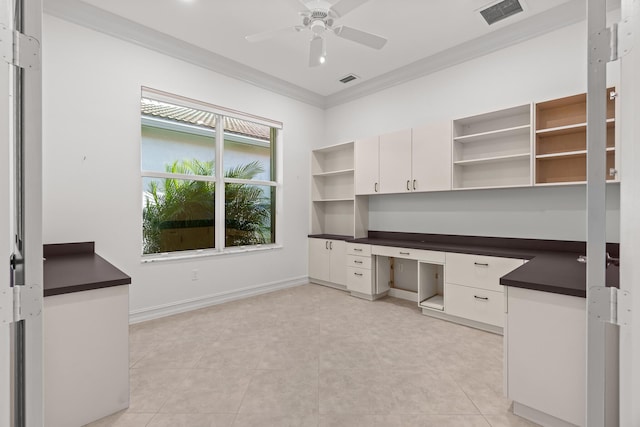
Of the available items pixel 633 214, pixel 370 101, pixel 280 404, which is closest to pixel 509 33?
pixel 370 101

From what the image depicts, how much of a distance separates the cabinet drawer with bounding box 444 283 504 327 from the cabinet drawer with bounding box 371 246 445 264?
0.31 metres

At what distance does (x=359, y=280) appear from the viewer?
163 inches

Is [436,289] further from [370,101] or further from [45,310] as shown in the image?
[45,310]

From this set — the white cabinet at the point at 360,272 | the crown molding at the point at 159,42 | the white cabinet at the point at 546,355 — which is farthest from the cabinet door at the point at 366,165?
the white cabinet at the point at 546,355

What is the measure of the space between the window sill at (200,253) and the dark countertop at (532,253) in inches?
53.1

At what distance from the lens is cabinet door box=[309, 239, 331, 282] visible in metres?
4.71

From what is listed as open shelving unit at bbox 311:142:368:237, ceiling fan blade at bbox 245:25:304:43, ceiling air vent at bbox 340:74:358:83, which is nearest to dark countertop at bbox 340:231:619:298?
open shelving unit at bbox 311:142:368:237

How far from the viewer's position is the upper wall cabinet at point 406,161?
11.8ft

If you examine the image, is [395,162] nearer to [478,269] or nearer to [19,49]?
[478,269]

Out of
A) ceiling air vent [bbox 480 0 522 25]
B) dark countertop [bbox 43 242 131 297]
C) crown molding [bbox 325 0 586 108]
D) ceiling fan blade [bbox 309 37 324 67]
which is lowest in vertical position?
dark countertop [bbox 43 242 131 297]

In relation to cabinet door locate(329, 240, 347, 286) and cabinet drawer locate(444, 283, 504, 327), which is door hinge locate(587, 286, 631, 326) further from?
cabinet door locate(329, 240, 347, 286)

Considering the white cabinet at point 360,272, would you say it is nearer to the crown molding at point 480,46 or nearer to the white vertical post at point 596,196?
the crown molding at point 480,46

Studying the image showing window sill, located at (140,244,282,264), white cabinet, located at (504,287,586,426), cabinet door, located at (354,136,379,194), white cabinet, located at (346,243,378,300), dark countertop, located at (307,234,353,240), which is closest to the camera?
white cabinet, located at (504,287,586,426)

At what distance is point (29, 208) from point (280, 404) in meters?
1.67
